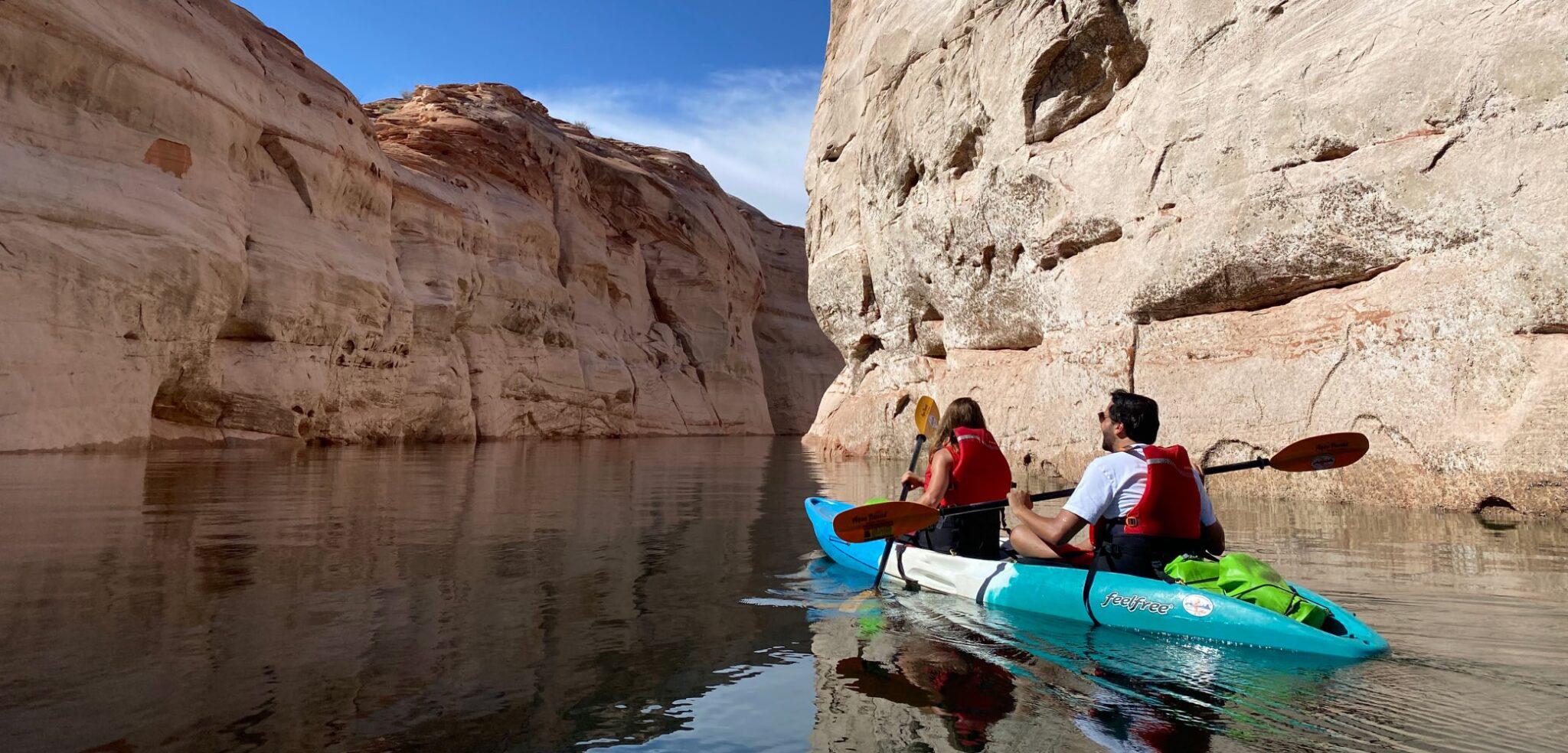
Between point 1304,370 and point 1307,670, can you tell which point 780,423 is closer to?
point 1304,370

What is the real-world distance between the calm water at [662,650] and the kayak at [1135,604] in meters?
0.10

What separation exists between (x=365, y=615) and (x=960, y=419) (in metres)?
3.23

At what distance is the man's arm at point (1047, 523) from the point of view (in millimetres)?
4332

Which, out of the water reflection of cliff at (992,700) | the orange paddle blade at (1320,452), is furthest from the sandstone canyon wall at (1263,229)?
the water reflection of cliff at (992,700)

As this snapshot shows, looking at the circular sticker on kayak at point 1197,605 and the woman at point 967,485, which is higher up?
the woman at point 967,485

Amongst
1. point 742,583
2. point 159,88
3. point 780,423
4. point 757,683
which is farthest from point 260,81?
point 780,423

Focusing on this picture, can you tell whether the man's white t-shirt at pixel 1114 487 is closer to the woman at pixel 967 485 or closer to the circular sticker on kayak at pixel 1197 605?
the circular sticker on kayak at pixel 1197 605

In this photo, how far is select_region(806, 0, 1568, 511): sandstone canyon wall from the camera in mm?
7324

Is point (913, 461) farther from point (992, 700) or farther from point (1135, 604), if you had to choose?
point (992, 700)

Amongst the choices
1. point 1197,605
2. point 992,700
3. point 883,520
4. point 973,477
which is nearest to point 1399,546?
point 973,477

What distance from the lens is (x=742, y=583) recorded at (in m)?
4.89

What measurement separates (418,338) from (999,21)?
16233 millimetres

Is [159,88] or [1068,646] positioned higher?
[159,88]

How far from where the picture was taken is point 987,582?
14.9 feet
